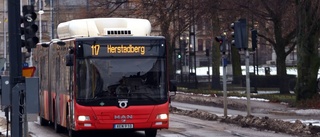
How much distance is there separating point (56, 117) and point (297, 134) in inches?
284

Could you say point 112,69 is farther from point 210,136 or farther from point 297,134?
point 297,134

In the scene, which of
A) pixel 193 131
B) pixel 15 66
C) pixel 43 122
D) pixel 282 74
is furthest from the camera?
pixel 282 74

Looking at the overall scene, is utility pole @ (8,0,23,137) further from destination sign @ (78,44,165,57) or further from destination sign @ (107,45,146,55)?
destination sign @ (107,45,146,55)

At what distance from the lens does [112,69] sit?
69.8 ft

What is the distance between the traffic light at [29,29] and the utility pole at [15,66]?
0.93ft

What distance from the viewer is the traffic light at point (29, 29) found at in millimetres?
19219

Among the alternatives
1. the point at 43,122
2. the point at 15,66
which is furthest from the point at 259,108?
the point at 15,66

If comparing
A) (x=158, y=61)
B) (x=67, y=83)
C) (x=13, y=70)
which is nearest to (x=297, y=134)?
(x=158, y=61)

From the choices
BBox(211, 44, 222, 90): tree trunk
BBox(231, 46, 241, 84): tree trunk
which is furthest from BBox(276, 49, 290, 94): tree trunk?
BBox(231, 46, 241, 84): tree trunk

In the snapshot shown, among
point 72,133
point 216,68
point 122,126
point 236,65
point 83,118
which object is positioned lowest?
point 72,133

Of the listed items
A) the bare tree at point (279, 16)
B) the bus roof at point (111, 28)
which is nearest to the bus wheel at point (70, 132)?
the bus roof at point (111, 28)

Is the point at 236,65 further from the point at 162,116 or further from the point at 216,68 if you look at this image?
the point at 162,116

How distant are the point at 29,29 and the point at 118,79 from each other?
2.87 metres

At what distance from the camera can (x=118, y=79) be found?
21156 millimetres
